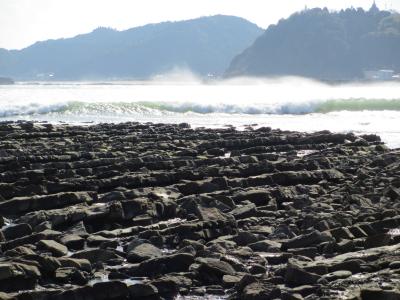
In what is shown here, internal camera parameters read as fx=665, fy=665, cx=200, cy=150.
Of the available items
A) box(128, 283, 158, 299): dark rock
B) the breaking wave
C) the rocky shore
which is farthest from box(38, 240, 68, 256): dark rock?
the breaking wave

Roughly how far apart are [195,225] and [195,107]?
56784 mm

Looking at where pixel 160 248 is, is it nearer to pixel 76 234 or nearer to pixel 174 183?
pixel 76 234

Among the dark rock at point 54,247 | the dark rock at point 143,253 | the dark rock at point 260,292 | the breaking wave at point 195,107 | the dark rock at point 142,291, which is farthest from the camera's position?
the breaking wave at point 195,107

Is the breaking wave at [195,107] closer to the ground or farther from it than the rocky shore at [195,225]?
farther from it

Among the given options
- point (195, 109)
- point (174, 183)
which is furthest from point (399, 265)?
point (195, 109)

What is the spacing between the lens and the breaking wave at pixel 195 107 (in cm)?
6688

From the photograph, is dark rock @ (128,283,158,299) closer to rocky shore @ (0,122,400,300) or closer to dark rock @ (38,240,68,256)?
rocky shore @ (0,122,400,300)

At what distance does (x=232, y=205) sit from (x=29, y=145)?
15.7m

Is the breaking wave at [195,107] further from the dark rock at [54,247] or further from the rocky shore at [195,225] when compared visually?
the dark rock at [54,247]

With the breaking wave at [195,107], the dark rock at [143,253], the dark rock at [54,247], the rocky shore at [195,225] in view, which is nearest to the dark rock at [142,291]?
the rocky shore at [195,225]

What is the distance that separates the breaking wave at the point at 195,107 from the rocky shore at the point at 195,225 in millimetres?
39789

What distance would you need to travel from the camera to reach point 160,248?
1279 cm

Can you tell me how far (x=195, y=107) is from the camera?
7012 centimetres

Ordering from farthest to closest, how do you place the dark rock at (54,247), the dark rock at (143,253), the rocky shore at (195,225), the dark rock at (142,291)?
1. the dark rock at (54,247)
2. the dark rock at (143,253)
3. the rocky shore at (195,225)
4. the dark rock at (142,291)
